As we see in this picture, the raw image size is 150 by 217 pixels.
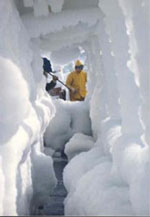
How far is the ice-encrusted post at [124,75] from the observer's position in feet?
11.6

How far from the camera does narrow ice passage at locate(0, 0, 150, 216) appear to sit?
2.77 m

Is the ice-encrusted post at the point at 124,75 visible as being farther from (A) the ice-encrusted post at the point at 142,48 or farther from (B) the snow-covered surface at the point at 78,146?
(B) the snow-covered surface at the point at 78,146

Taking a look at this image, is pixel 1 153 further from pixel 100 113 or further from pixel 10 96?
pixel 100 113

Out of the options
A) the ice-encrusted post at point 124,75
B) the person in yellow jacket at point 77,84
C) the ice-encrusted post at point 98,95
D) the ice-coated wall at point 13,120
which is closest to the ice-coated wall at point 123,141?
the ice-encrusted post at point 124,75

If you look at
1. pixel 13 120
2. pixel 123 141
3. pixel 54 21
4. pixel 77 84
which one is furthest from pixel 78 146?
pixel 77 84

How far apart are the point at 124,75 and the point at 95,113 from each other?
3.40 m

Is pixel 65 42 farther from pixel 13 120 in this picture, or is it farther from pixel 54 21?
pixel 13 120

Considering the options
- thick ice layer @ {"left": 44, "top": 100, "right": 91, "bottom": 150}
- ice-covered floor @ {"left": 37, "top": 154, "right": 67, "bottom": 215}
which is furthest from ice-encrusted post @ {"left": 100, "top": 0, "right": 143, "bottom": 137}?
thick ice layer @ {"left": 44, "top": 100, "right": 91, "bottom": 150}

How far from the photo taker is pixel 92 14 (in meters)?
5.33

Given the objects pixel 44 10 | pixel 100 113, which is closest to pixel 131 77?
pixel 44 10

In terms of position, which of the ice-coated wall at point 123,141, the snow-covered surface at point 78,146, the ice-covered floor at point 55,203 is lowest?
the ice-covered floor at point 55,203

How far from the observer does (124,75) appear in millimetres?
3760

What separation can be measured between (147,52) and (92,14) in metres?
2.86

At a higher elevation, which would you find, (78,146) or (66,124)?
(66,124)
